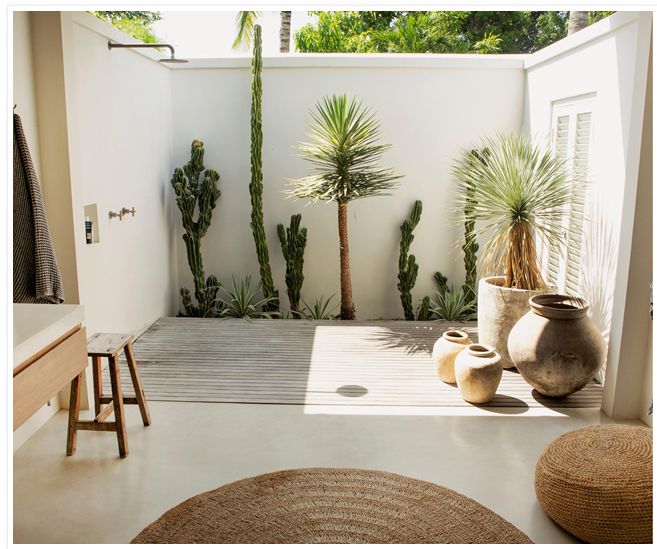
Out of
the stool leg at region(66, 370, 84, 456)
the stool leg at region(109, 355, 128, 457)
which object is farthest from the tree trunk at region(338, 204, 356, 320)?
the stool leg at region(66, 370, 84, 456)

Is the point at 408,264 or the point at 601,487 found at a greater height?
the point at 408,264

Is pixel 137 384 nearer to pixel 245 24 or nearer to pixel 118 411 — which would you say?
pixel 118 411

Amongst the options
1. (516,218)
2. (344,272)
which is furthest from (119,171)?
(516,218)

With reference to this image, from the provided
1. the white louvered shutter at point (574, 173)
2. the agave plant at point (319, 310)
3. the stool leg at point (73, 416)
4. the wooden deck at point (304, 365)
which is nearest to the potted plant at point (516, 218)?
the white louvered shutter at point (574, 173)

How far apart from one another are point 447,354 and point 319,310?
94.4 inches

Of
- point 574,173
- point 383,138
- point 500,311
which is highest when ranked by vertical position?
point 383,138

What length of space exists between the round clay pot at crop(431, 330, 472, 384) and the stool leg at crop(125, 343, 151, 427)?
2045 mm

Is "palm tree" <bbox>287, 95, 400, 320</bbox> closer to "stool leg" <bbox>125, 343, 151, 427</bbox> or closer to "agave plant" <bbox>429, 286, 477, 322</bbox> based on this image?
"agave plant" <bbox>429, 286, 477, 322</bbox>

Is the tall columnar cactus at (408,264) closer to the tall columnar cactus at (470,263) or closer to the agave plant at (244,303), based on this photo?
the tall columnar cactus at (470,263)

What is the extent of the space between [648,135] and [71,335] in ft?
10.6

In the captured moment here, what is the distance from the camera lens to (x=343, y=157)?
6098 mm

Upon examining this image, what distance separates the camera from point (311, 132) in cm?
671

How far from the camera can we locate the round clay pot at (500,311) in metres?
4.82
